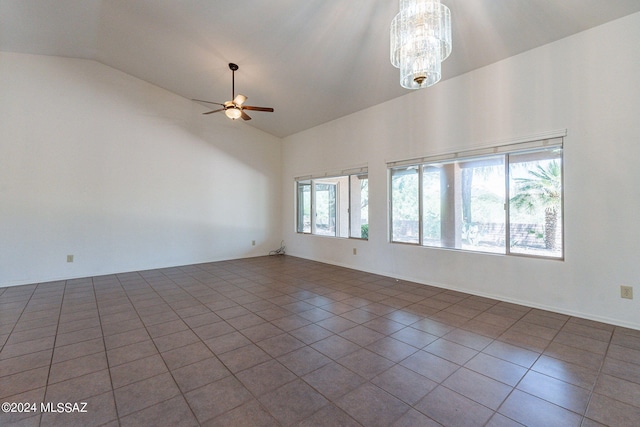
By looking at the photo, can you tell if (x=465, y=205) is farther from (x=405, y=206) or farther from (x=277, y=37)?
(x=277, y=37)

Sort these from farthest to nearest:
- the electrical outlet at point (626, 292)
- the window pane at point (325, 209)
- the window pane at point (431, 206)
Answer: the window pane at point (325, 209) → the window pane at point (431, 206) → the electrical outlet at point (626, 292)

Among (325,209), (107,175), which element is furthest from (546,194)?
(107,175)

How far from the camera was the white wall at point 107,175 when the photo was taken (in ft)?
14.3

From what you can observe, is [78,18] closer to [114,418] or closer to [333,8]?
[333,8]

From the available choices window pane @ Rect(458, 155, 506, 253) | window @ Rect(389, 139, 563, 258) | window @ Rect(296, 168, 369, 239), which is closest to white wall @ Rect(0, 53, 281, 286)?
window @ Rect(296, 168, 369, 239)

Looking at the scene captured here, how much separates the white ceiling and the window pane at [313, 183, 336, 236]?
1.91m

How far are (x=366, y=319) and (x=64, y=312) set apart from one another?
357cm

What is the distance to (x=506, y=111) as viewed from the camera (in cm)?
353

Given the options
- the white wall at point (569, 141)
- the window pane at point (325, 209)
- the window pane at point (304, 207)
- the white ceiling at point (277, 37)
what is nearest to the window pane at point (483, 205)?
the white wall at point (569, 141)

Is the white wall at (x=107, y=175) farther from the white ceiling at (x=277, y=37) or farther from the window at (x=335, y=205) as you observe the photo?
the window at (x=335, y=205)

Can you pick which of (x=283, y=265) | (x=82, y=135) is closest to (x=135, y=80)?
(x=82, y=135)

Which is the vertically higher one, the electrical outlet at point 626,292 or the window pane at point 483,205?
the window pane at point 483,205

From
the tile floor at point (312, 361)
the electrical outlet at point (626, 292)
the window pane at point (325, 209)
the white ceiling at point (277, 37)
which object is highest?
the white ceiling at point (277, 37)

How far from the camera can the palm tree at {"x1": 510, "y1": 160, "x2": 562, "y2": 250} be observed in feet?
10.8
